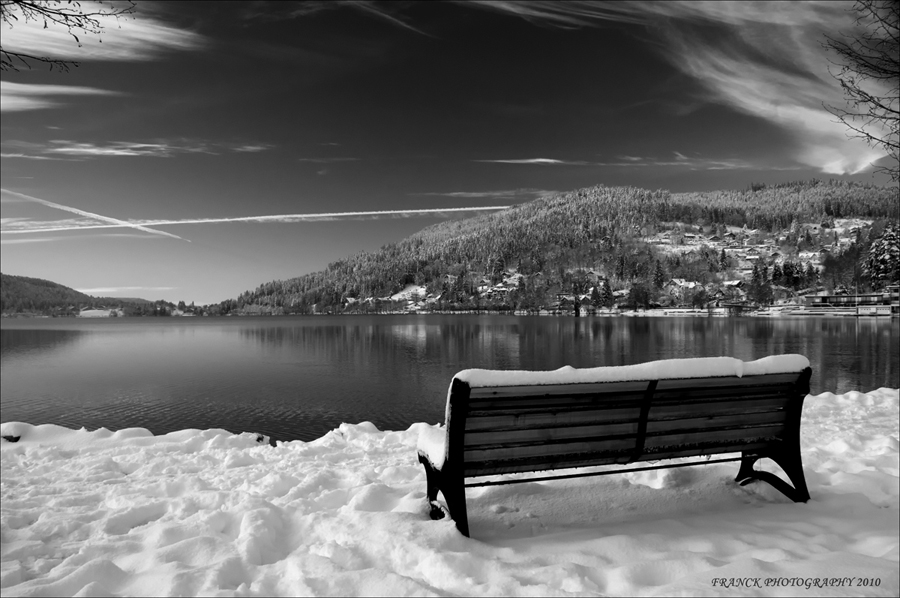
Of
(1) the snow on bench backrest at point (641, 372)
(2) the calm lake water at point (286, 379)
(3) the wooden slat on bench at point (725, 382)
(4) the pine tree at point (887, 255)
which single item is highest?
(4) the pine tree at point (887, 255)

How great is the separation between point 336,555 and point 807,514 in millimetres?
3519

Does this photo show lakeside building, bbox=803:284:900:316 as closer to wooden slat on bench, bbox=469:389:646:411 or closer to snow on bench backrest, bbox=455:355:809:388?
snow on bench backrest, bbox=455:355:809:388

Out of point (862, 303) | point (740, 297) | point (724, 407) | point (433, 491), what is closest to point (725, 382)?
point (724, 407)

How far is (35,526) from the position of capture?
3.68 metres

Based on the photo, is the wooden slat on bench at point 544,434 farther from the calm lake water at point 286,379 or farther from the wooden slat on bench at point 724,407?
the calm lake water at point 286,379

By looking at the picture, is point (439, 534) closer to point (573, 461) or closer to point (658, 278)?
point (573, 461)

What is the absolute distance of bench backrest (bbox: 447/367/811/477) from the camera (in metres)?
3.16

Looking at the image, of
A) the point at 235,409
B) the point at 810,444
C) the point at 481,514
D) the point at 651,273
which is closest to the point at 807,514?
the point at 481,514

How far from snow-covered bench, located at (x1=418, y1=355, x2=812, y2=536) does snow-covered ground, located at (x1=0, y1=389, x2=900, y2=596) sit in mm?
431

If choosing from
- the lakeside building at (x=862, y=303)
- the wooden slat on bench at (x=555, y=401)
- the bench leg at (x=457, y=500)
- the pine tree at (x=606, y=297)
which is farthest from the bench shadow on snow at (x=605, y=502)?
the pine tree at (x=606, y=297)

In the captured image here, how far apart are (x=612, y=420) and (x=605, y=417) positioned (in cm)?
6

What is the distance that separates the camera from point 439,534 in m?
3.19

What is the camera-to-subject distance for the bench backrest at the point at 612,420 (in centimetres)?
316

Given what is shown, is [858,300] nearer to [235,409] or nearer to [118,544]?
[235,409]
